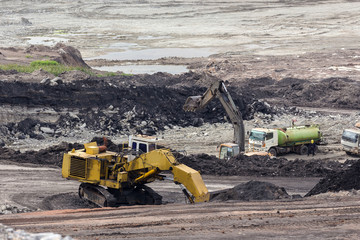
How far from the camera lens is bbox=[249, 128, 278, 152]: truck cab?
26312 millimetres

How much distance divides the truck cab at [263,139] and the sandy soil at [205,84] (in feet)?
7.13

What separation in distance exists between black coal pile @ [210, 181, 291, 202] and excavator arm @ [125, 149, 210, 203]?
1350 millimetres

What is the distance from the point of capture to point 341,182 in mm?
16297

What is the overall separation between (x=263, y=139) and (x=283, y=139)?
43.5 inches

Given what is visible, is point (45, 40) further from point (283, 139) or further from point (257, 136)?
point (283, 139)

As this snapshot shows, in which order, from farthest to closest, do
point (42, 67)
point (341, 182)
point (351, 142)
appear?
point (42, 67)
point (351, 142)
point (341, 182)

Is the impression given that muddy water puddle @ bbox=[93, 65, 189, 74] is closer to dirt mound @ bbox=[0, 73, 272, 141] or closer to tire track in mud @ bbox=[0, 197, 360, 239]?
dirt mound @ bbox=[0, 73, 272, 141]

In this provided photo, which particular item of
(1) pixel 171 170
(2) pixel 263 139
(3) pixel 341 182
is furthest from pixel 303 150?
(1) pixel 171 170

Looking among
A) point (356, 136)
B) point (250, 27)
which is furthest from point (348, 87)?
point (250, 27)

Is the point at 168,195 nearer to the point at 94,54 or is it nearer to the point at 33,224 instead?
the point at 33,224

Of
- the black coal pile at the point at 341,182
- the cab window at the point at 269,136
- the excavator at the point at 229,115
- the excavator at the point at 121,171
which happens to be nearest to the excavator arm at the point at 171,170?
the excavator at the point at 121,171

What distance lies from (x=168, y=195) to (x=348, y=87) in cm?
2421

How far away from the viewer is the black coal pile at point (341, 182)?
1597 centimetres

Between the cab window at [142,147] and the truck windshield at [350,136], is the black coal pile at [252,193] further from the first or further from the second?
the truck windshield at [350,136]
